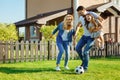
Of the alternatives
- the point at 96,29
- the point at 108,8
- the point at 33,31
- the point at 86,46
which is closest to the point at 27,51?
the point at 86,46

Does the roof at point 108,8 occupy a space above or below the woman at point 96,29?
above

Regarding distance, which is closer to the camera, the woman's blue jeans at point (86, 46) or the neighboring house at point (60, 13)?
the woman's blue jeans at point (86, 46)

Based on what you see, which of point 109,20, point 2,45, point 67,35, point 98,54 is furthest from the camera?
point 109,20

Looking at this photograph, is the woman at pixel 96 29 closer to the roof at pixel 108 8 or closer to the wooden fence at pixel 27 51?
the wooden fence at pixel 27 51

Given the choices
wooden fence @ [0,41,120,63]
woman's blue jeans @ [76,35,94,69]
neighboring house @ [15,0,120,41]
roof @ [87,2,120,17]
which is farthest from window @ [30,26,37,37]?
woman's blue jeans @ [76,35,94,69]

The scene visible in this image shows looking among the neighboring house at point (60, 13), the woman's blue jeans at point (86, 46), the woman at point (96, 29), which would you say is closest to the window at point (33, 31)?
the neighboring house at point (60, 13)

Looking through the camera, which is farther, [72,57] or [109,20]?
[109,20]

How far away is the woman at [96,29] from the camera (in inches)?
358

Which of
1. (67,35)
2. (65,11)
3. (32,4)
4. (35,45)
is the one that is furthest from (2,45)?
(32,4)

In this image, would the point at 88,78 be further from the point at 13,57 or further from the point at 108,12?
the point at 108,12

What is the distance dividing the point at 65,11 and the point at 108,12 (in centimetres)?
395

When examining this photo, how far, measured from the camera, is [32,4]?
33.8m

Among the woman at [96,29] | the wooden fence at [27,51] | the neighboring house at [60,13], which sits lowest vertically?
the wooden fence at [27,51]

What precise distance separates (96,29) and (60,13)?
53.0 feet
